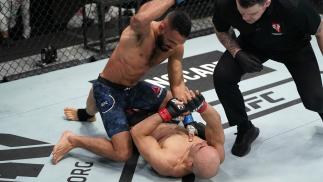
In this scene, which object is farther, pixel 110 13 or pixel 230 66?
pixel 110 13

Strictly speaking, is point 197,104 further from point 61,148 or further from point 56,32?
point 56,32

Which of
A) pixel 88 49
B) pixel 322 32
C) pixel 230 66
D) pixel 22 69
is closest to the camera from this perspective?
pixel 322 32

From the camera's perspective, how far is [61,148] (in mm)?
2484

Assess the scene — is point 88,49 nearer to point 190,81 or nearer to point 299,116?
point 190,81

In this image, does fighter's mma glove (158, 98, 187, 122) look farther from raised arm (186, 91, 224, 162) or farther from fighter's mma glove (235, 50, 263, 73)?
fighter's mma glove (235, 50, 263, 73)

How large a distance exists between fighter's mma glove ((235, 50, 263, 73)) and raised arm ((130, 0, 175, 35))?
476mm

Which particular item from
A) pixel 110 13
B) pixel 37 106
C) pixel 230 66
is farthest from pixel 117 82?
pixel 110 13

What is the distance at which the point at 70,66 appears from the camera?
3.85m

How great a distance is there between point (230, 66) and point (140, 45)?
486 millimetres

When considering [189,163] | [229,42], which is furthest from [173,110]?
[229,42]

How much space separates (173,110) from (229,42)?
19.5 inches

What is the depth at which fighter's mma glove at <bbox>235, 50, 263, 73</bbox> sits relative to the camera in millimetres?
2400

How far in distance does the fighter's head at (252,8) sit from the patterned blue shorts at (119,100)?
68cm

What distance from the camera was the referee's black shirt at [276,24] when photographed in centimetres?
226
